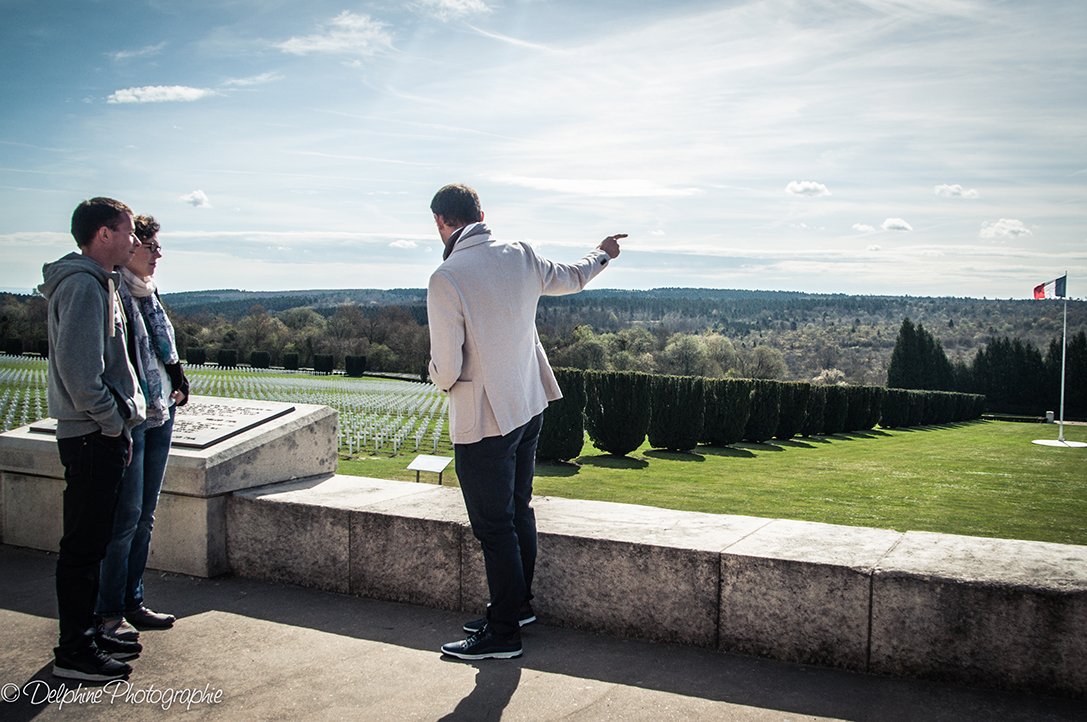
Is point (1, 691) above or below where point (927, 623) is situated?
below

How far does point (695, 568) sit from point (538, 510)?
3.46ft

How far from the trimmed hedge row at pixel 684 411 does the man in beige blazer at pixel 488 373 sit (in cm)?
1759

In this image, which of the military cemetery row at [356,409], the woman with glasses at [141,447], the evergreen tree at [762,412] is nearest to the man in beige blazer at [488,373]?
the woman with glasses at [141,447]

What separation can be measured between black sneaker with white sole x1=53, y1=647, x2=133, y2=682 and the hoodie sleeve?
2.82 feet

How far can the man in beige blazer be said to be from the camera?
11.0ft

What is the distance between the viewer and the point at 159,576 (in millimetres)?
4578

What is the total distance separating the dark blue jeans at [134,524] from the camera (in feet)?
12.0

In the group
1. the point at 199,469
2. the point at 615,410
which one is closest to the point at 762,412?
the point at 615,410

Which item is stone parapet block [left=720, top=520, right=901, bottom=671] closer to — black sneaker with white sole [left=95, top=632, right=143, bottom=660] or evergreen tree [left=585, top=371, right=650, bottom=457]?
black sneaker with white sole [left=95, top=632, right=143, bottom=660]

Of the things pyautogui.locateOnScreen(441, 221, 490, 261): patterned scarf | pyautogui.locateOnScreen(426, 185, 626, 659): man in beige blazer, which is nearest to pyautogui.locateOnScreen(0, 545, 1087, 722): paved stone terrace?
pyautogui.locateOnScreen(426, 185, 626, 659): man in beige blazer

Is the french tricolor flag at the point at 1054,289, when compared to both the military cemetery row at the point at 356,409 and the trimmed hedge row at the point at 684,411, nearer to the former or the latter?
the trimmed hedge row at the point at 684,411

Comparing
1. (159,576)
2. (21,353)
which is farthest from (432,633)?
(21,353)

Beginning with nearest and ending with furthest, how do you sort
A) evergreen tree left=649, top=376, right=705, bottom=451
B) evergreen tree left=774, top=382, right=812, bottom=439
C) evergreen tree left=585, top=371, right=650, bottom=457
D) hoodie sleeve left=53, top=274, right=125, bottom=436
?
1. hoodie sleeve left=53, top=274, right=125, bottom=436
2. evergreen tree left=585, top=371, right=650, bottom=457
3. evergreen tree left=649, top=376, right=705, bottom=451
4. evergreen tree left=774, top=382, right=812, bottom=439

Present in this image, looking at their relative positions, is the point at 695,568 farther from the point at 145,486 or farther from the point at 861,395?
the point at 861,395
